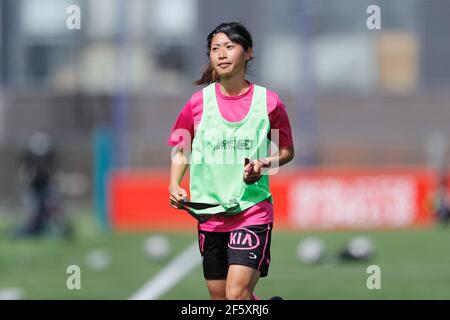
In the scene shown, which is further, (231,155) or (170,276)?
(170,276)

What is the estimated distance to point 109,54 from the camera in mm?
33344

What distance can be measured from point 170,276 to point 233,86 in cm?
715

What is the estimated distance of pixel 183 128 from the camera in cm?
757

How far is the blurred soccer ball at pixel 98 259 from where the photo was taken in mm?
15812

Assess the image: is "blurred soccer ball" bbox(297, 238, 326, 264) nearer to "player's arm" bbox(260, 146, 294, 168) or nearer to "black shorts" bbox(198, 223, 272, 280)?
"black shorts" bbox(198, 223, 272, 280)

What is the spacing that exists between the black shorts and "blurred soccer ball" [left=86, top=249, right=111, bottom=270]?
8.08 metres

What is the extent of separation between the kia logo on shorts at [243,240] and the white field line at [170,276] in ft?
14.1

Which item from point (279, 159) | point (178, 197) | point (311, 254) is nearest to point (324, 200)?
point (311, 254)

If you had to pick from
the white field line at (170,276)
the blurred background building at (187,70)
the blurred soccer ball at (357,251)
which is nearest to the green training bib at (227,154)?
the white field line at (170,276)

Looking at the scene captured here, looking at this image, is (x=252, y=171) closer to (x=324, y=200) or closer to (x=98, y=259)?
(x=98, y=259)

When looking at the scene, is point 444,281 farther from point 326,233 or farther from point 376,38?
point 376,38

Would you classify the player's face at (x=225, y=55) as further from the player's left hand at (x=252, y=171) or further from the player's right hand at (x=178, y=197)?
the player's right hand at (x=178, y=197)

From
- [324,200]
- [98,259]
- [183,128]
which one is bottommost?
[324,200]

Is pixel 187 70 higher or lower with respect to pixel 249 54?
lower
